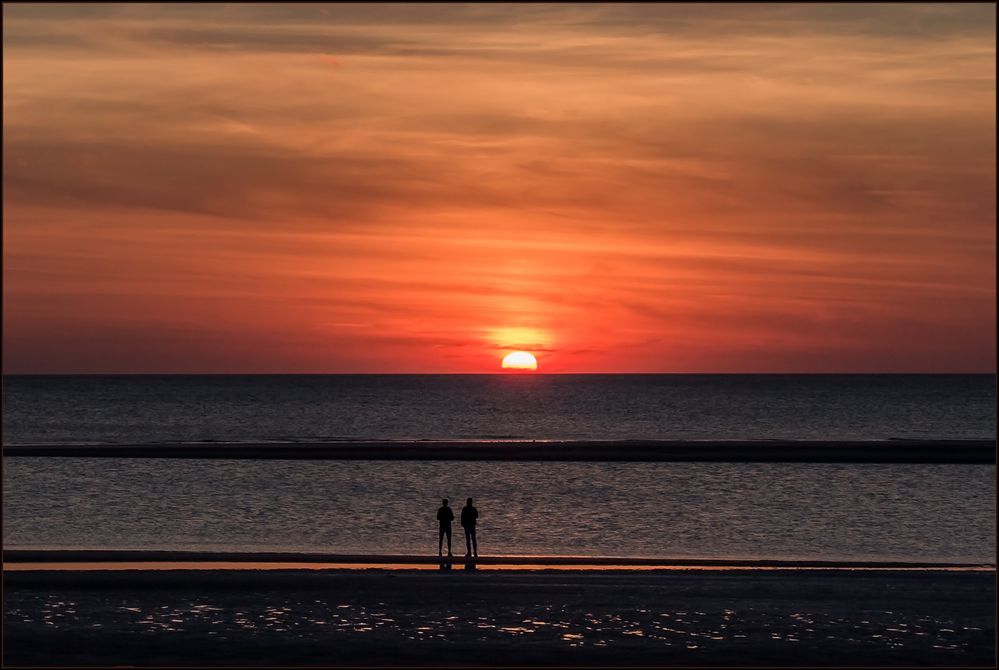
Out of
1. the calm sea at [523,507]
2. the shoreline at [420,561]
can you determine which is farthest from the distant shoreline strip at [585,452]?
the shoreline at [420,561]

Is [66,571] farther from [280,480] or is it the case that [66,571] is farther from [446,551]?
[280,480]

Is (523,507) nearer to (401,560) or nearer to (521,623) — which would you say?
(401,560)

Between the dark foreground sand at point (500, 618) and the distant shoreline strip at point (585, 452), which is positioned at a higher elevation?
the distant shoreline strip at point (585, 452)

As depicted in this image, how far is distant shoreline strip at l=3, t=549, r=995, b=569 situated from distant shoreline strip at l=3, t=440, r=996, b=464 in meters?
44.5

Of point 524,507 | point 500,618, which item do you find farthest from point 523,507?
point 500,618

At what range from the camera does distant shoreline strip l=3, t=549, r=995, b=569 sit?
115 ft

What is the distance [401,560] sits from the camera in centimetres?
3647

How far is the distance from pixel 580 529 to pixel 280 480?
2877 cm

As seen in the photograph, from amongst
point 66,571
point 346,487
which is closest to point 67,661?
point 66,571

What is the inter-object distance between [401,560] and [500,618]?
11.5m

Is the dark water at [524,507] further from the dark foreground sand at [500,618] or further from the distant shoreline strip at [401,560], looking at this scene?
the dark foreground sand at [500,618]

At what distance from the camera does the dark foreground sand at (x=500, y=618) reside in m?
22.2

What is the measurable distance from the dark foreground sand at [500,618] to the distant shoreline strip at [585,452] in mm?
51155

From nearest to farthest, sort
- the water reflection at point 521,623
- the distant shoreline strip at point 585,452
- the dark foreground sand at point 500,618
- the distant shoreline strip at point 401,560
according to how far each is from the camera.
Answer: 1. the dark foreground sand at point 500,618
2. the water reflection at point 521,623
3. the distant shoreline strip at point 401,560
4. the distant shoreline strip at point 585,452
